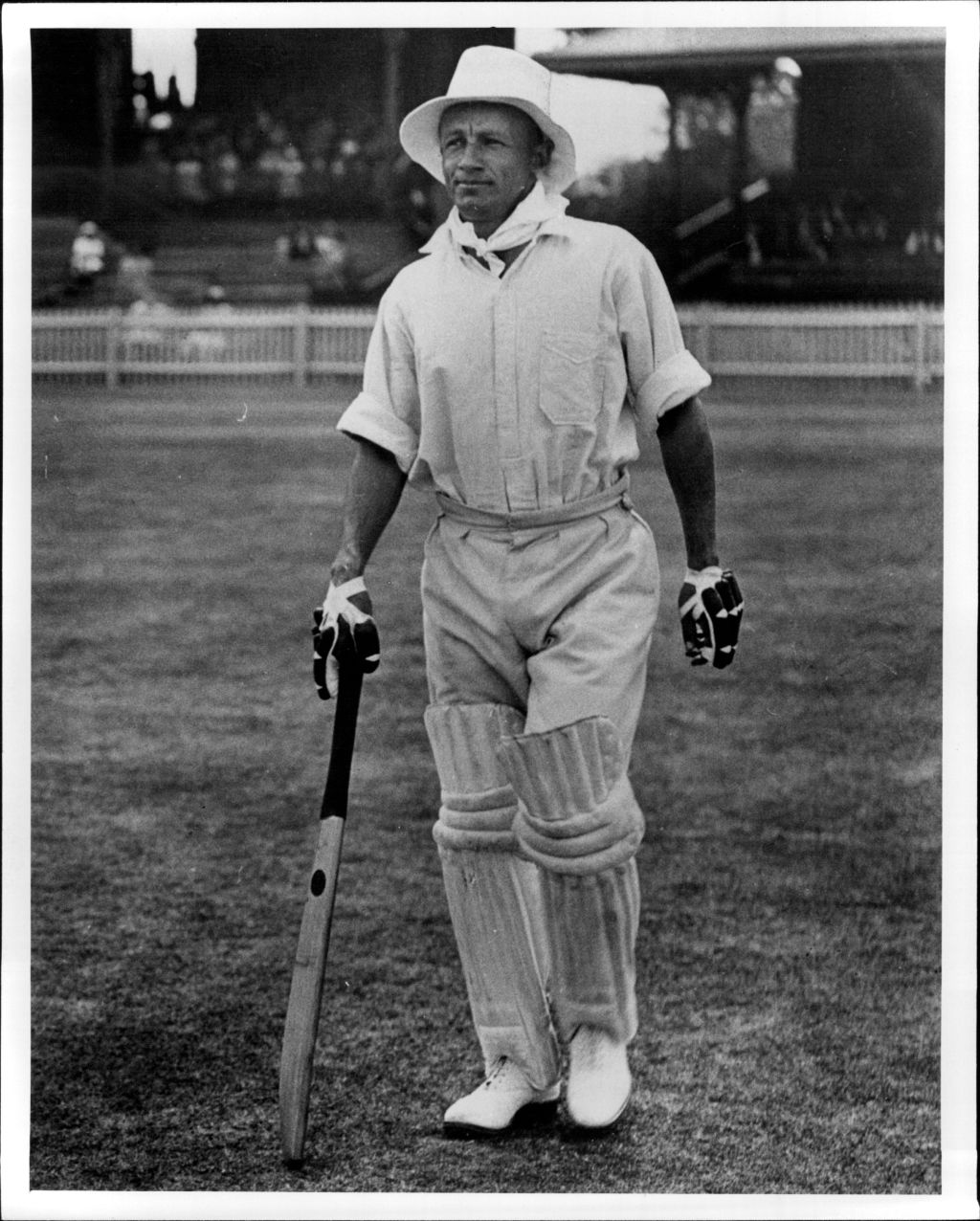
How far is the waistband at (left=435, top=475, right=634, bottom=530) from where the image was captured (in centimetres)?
427

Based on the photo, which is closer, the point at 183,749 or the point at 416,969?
the point at 416,969

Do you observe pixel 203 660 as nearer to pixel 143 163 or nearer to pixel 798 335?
pixel 143 163

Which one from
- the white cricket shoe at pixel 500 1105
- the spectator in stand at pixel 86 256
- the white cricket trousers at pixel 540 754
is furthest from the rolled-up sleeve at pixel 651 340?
the spectator in stand at pixel 86 256

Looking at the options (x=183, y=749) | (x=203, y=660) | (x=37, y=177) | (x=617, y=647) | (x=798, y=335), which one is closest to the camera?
(x=617, y=647)

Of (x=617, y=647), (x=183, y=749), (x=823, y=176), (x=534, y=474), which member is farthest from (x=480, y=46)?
(x=183, y=749)

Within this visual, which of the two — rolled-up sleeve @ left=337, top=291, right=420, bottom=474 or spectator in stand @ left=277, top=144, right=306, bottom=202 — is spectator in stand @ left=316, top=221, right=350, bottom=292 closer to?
spectator in stand @ left=277, top=144, right=306, bottom=202

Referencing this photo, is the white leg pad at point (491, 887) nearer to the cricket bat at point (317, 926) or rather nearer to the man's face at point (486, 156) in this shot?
the cricket bat at point (317, 926)

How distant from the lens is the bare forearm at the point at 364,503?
173 inches

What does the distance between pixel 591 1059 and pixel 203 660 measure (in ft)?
10.3

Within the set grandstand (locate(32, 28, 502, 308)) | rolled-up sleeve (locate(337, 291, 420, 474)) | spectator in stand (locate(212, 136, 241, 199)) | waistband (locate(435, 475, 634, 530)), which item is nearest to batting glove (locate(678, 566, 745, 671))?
waistband (locate(435, 475, 634, 530))

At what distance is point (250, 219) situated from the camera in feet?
19.9

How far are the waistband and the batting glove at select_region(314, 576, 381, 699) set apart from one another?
0.28 m

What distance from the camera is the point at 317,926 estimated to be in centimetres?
435

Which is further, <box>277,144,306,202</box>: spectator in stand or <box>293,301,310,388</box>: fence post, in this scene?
<box>293,301,310,388</box>: fence post
